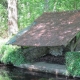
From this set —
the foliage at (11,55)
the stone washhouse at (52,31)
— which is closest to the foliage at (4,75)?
the foliage at (11,55)

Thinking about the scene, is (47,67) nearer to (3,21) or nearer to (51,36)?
(51,36)

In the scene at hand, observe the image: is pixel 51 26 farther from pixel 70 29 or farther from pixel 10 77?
pixel 10 77

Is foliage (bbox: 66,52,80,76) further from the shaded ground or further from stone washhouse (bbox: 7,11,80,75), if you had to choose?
the shaded ground

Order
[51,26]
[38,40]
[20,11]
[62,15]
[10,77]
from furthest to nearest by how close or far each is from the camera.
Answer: [20,11]
[62,15]
[51,26]
[38,40]
[10,77]

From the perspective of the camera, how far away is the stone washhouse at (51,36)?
13406 mm

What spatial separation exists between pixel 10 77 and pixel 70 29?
4201 mm

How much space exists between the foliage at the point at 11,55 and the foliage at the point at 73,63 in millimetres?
3679

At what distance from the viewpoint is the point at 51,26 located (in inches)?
599

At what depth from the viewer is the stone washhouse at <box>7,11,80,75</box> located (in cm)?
1341

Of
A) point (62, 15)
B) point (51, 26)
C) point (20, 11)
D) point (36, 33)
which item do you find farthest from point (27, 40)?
point (20, 11)

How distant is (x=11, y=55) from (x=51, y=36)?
3332 millimetres

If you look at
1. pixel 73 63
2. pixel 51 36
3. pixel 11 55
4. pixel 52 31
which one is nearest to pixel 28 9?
pixel 11 55

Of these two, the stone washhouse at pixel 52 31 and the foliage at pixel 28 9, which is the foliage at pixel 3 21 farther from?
the stone washhouse at pixel 52 31

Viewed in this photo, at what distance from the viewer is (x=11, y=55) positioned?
1596 centimetres
